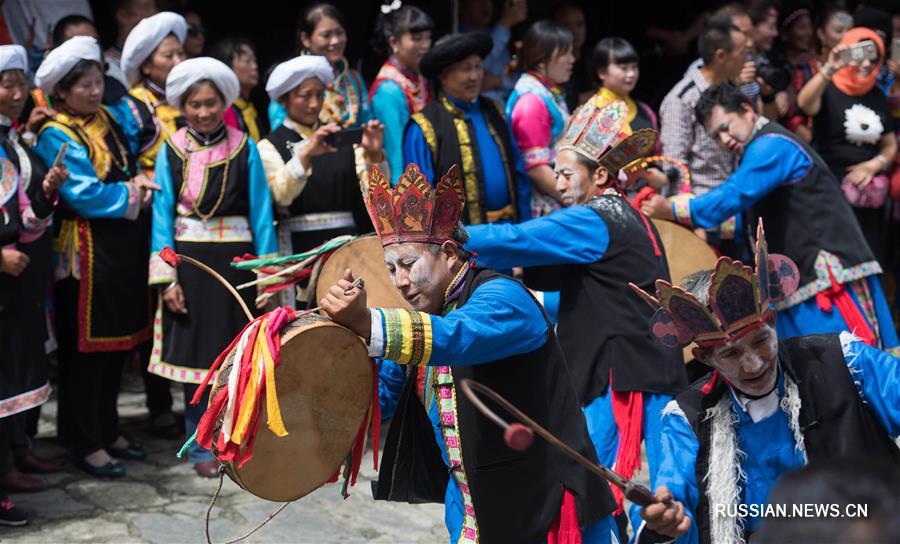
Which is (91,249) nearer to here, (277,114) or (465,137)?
(277,114)

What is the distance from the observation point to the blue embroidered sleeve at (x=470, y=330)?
2.79m

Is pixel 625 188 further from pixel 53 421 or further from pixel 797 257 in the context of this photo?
pixel 53 421

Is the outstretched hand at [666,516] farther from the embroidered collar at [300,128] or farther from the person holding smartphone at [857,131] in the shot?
the person holding smartphone at [857,131]

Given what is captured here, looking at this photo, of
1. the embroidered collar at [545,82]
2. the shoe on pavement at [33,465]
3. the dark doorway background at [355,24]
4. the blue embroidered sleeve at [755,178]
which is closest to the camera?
the blue embroidered sleeve at [755,178]

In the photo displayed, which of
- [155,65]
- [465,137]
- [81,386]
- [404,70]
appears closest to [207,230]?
[81,386]

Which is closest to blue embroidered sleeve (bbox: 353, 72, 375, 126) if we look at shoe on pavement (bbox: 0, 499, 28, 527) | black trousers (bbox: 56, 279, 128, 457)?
black trousers (bbox: 56, 279, 128, 457)

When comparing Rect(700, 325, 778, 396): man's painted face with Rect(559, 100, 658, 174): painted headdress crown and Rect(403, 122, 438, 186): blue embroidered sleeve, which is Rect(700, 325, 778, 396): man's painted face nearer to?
Rect(559, 100, 658, 174): painted headdress crown

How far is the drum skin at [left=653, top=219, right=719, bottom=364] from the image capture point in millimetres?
5156

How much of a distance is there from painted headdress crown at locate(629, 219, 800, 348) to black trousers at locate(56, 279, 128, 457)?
10.6 ft

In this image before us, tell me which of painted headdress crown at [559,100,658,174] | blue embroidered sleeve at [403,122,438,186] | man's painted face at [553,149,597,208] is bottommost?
man's painted face at [553,149,597,208]

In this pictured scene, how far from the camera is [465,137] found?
602 cm

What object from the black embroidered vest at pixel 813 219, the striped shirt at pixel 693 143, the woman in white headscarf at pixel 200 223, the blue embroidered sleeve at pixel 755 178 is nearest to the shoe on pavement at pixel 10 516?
the woman in white headscarf at pixel 200 223

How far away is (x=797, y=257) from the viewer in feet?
17.6

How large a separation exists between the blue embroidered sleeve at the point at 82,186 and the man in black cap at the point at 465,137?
1467 mm
